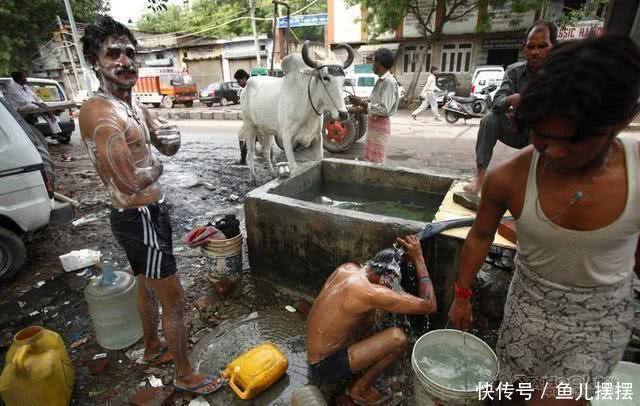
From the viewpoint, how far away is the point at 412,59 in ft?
74.4

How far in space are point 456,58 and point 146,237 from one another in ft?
76.5

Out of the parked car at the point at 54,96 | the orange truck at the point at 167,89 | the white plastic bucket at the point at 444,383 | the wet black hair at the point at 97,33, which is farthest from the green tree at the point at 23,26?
the white plastic bucket at the point at 444,383

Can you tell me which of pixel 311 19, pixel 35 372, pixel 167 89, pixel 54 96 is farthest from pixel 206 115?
pixel 35 372

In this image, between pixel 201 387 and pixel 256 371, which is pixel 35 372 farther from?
pixel 256 371

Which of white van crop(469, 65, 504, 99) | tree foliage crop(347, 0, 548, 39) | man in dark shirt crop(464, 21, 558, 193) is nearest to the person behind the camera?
man in dark shirt crop(464, 21, 558, 193)

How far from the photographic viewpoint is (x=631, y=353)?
242 centimetres

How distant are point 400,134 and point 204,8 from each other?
103 ft

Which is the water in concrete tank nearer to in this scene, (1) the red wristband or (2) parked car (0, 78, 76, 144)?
Answer: (1) the red wristband

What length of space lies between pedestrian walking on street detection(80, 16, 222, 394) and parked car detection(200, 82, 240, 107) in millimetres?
19110

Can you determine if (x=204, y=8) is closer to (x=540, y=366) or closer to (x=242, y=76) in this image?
(x=242, y=76)

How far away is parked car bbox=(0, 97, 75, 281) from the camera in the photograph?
3418mm

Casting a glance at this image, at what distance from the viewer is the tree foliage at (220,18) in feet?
101

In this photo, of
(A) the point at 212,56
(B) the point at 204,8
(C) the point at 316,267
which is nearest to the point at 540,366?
(C) the point at 316,267

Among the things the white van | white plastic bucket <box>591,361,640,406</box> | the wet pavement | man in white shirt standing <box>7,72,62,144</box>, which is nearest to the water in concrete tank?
the wet pavement
